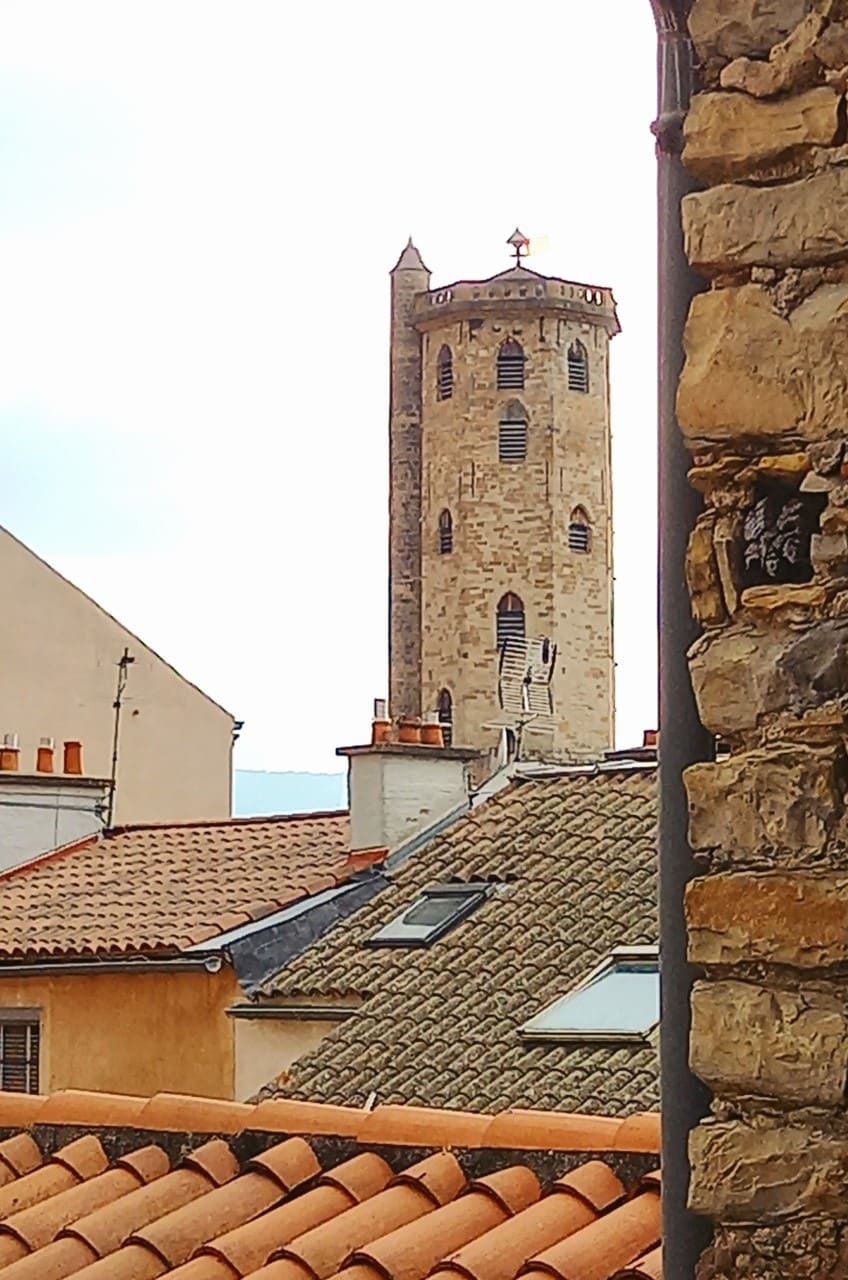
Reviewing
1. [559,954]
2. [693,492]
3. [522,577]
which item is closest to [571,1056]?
[559,954]

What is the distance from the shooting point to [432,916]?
12.7 m

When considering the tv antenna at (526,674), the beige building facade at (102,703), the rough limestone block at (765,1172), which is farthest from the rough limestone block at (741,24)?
the tv antenna at (526,674)

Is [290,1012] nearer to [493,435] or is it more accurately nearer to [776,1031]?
[776,1031]

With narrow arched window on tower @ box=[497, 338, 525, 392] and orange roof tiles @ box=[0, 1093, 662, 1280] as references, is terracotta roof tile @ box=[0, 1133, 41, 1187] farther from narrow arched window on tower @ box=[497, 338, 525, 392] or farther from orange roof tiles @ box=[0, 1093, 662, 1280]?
narrow arched window on tower @ box=[497, 338, 525, 392]

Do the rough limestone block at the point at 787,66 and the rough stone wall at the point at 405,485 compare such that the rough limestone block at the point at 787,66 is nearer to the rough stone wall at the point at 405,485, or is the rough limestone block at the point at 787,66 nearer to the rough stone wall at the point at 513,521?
the rough stone wall at the point at 513,521

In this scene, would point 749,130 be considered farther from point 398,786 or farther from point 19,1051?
point 19,1051

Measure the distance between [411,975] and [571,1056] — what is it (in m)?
1.80

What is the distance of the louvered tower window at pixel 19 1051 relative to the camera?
45.1ft

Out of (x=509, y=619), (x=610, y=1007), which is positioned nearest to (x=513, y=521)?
(x=509, y=619)

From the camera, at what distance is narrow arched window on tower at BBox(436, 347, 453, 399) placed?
52.8m

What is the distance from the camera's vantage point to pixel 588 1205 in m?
3.94

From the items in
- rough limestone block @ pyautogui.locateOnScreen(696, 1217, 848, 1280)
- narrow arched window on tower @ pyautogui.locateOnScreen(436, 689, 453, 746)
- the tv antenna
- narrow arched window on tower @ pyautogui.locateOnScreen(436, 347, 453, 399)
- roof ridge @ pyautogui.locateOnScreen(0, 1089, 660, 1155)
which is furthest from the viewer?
narrow arched window on tower @ pyautogui.locateOnScreen(436, 347, 453, 399)

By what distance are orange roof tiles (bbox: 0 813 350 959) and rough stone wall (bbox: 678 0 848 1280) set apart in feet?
34.8

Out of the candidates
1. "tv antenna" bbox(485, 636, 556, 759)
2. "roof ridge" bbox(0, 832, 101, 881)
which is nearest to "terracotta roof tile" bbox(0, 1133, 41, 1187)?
"roof ridge" bbox(0, 832, 101, 881)
